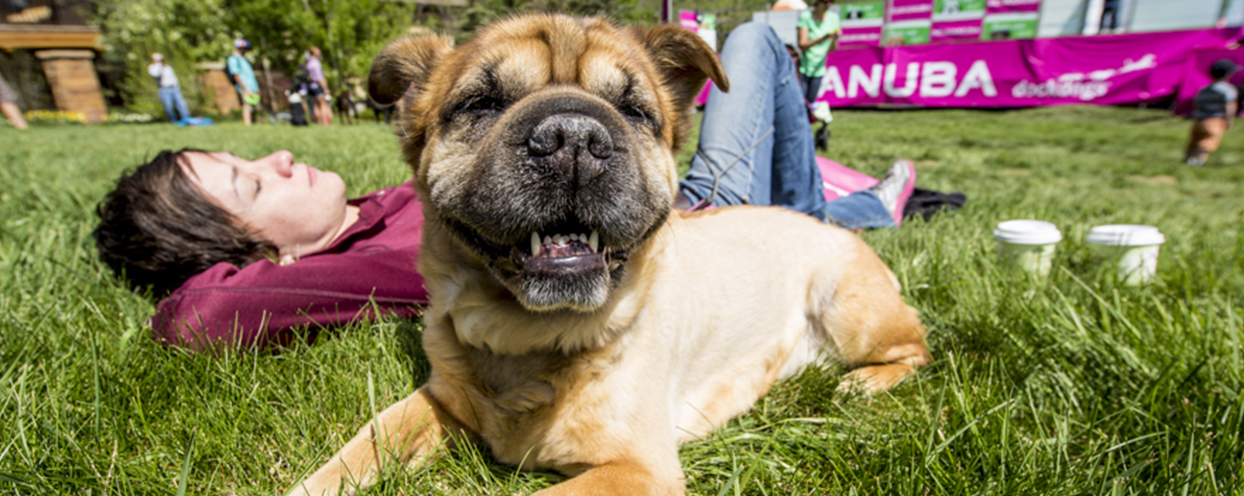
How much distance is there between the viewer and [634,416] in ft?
6.38

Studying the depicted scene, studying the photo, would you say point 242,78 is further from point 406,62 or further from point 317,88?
point 406,62

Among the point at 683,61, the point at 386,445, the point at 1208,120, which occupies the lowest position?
the point at 1208,120

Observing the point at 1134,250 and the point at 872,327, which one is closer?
the point at 872,327

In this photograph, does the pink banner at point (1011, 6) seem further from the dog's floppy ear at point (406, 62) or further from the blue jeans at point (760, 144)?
the dog's floppy ear at point (406, 62)

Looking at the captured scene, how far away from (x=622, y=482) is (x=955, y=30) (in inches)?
954

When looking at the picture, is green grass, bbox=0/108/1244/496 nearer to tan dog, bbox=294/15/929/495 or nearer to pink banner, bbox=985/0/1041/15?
tan dog, bbox=294/15/929/495

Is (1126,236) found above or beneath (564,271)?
beneath

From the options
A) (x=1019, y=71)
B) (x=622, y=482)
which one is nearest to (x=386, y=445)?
(x=622, y=482)

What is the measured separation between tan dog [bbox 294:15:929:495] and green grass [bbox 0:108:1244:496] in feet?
0.51

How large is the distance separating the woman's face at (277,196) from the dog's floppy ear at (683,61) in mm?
2199

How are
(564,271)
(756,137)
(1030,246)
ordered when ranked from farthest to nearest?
(756,137), (1030,246), (564,271)

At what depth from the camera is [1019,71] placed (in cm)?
1864

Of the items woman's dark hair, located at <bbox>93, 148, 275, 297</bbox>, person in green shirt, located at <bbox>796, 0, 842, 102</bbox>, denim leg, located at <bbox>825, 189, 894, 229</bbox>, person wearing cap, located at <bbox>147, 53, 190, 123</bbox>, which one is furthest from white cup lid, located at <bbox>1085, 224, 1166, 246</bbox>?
person wearing cap, located at <bbox>147, 53, 190, 123</bbox>

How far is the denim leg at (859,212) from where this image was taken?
4699 mm
